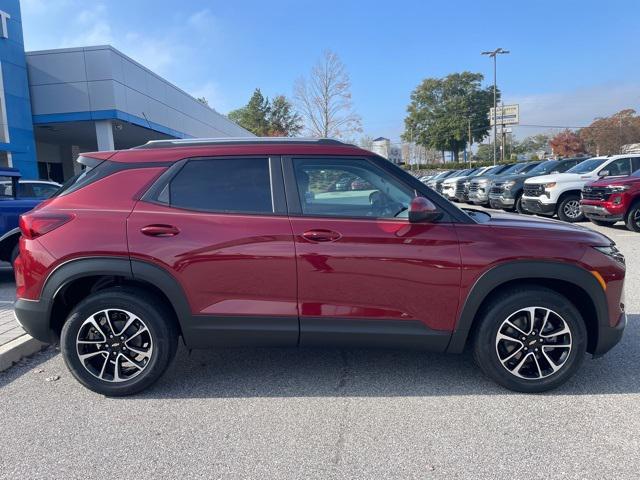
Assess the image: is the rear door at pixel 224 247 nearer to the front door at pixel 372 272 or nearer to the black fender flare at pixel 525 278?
the front door at pixel 372 272

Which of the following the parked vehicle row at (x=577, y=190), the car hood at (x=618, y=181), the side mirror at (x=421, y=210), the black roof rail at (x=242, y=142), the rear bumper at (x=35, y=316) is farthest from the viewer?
the parked vehicle row at (x=577, y=190)

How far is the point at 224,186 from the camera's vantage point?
10.8 feet

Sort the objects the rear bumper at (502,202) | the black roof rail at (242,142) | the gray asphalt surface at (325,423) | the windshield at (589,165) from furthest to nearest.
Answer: the rear bumper at (502,202) → the windshield at (589,165) → the black roof rail at (242,142) → the gray asphalt surface at (325,423)

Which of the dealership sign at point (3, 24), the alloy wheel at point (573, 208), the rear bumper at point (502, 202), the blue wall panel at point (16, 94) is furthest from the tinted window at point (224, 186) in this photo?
the dealership sign at point (3, 24)

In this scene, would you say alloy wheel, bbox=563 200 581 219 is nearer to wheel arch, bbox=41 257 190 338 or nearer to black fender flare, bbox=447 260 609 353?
black fender flare, bbox=447 260 609 353

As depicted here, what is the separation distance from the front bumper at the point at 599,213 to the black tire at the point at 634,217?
176mm

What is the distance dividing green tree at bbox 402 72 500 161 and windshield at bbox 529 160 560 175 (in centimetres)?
5839

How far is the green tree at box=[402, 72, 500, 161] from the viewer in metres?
71.8

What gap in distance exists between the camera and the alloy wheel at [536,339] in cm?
320

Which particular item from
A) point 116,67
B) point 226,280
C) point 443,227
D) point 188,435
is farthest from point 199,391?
point 116,67

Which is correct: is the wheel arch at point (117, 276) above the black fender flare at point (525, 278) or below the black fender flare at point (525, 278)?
above

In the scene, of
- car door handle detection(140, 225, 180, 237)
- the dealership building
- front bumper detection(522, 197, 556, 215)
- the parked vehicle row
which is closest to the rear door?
car door handle detection(140, 225, 180, 237)

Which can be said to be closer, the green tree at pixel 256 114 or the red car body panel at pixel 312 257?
the red car body panel at pixel 312 257

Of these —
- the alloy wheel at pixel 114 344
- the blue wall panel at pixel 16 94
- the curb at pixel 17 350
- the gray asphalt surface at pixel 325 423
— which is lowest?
the gray asphalt surface at pixel 325 423
